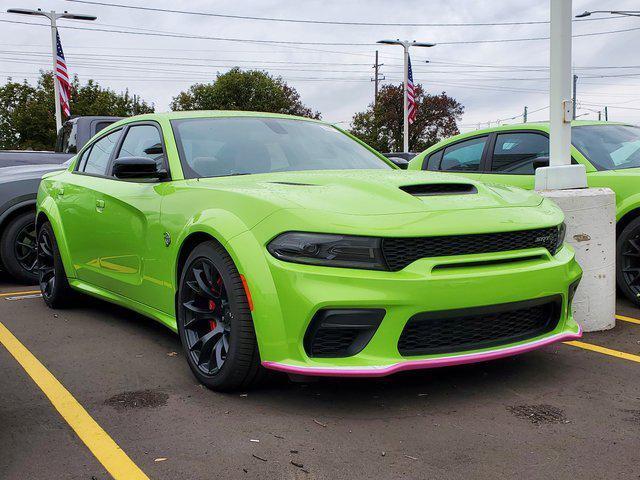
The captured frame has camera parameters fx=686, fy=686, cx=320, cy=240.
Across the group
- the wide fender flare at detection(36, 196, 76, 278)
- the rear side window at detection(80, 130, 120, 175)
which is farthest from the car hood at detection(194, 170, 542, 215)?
the wide fender flare at detection(36, 196, 76, 278)

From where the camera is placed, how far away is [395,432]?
115 inches

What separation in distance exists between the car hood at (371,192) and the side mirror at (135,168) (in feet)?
1.07

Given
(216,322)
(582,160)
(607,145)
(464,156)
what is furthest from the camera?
(464,156)

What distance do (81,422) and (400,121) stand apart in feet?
179

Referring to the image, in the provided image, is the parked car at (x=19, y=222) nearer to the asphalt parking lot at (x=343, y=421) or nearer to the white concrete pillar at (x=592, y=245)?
the asphalt parking lot at (x=343, y=421)

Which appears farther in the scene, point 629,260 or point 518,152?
point 518,152

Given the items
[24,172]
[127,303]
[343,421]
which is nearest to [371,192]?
[343,421]

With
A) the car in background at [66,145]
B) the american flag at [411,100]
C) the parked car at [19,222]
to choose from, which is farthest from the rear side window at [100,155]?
the american flag at [411,100]

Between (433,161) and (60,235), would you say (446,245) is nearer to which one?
(60,235)

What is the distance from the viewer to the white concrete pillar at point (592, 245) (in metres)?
4.55

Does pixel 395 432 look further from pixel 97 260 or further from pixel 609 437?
pixel 97 260

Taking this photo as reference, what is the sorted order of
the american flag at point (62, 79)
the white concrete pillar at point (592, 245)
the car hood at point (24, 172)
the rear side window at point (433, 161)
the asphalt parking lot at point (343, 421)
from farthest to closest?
the american flag at point (62, 79) < the car hood at point (24, 172) < the rear side window at point (433, 161) < the white concrete pillar at point (592, 245) < the asphalt parking lot at point (343, 421)

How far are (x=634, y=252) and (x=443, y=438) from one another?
3166mm

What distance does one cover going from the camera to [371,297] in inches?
115
